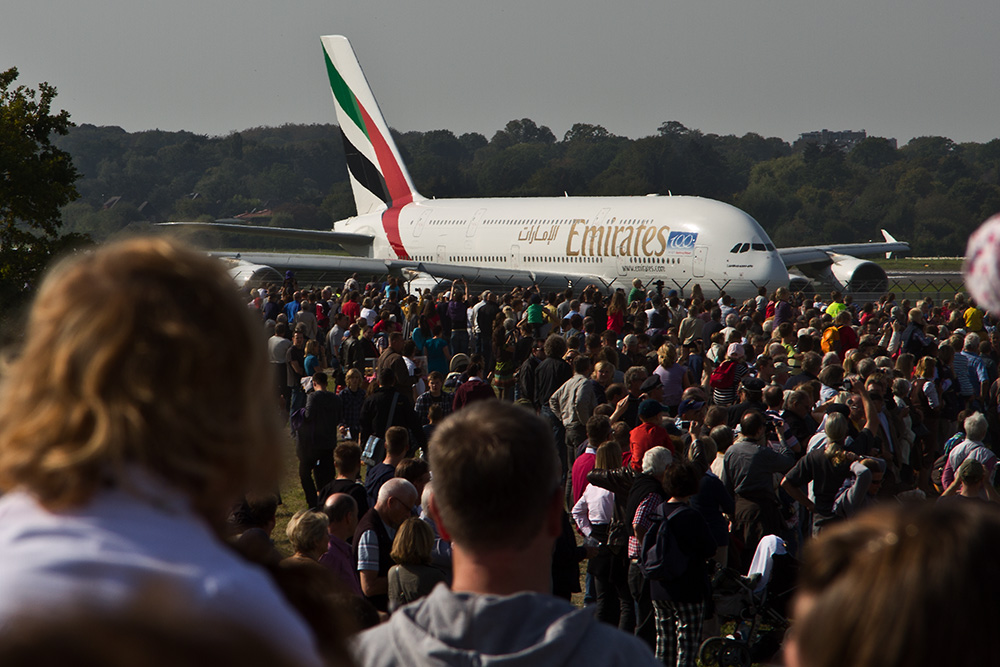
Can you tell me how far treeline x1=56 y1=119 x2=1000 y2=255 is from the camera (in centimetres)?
8969

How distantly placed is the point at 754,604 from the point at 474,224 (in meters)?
24.8

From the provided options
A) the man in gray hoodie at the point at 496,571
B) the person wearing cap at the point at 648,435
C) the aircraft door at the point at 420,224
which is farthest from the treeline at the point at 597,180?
the man in gray hoodie at the point at 496,571

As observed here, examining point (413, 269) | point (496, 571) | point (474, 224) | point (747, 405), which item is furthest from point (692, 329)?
point (474, 224)

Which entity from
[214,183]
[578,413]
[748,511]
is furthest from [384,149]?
[214,183]

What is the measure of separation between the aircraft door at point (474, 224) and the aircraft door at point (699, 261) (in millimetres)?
8525

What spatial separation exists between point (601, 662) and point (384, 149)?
33648 mm

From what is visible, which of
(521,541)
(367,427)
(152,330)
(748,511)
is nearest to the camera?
(152,330)

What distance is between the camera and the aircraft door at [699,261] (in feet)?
75.7

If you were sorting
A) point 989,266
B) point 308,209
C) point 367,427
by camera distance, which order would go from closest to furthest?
point 989,266 < point 367,427 < point 308,209

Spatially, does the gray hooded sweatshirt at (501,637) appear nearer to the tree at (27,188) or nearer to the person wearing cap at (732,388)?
the person wearing cap at (732,388)

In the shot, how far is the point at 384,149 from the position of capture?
114ft

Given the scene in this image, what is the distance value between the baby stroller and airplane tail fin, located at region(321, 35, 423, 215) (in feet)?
96.0

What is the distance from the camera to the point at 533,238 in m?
27.8

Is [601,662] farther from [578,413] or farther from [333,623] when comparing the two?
[578,413]
